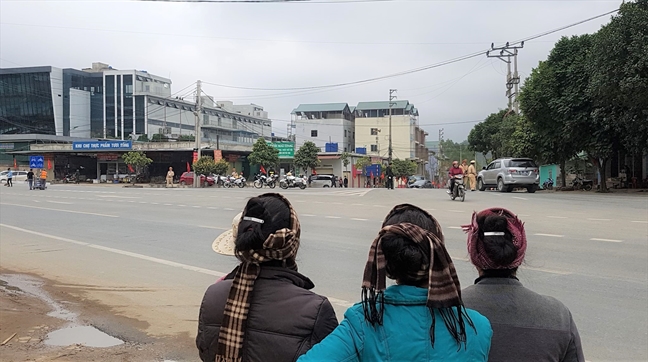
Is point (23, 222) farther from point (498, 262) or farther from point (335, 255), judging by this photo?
point (498, 262)

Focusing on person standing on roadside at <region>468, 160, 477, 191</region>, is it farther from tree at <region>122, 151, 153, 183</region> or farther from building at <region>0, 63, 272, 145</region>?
building at <region>0, 63, 272, 145</region>

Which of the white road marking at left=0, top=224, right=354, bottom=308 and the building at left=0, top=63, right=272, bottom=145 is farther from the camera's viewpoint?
the building at left=0, top=63, right=272, bottom=145

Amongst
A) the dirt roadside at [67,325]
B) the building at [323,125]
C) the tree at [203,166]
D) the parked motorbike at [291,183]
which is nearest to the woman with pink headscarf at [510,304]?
the dirt roadside at [67,325]

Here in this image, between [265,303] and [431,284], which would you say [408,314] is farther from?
[265,303]

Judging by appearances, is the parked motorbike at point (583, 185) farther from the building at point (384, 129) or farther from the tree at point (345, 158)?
the building at point (384, 129)

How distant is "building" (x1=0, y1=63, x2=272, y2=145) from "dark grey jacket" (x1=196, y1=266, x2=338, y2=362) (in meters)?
85.9

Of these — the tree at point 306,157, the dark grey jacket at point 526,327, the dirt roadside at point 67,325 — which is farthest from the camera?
the tree at point 306,157

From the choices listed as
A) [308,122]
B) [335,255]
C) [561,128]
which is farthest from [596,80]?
[308,122]

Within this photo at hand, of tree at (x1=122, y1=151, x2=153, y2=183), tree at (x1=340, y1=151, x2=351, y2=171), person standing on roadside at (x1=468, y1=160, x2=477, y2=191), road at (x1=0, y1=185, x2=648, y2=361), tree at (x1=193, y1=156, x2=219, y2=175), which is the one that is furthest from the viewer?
tree at (x1=340, y1=151, x2=351, y2=171)

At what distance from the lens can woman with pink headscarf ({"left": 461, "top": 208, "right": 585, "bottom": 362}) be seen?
204 centimetres

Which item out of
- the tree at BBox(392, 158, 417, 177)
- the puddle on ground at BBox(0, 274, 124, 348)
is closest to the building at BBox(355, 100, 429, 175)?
the tree at BBox(392, 158, 417, 177)

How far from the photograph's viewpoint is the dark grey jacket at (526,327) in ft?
6.68

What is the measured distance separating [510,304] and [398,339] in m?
0.58

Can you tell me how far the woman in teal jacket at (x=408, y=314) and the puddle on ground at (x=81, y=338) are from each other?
414 centimetres
